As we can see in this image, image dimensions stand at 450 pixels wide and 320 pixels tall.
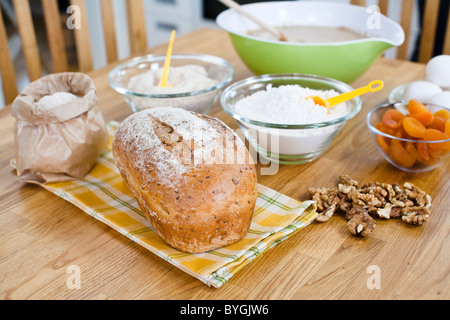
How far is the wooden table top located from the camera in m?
0.67

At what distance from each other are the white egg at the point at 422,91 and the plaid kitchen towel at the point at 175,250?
449mm

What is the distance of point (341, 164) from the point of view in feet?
3.28

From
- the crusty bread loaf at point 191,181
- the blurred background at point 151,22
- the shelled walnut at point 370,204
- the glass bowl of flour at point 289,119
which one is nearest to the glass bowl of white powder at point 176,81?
the glass bowl of flour at point 289,119

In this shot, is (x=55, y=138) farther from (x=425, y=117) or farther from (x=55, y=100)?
(x=425, y=117)

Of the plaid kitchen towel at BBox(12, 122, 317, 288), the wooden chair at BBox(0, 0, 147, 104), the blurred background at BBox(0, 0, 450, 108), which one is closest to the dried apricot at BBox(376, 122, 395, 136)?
the plaid kitchen towel at BBox(12, 122, 317, 288)

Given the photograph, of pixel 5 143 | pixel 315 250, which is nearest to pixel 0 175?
pixel 5 143

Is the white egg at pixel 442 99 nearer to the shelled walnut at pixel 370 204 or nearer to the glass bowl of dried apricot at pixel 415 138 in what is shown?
the glass bowl of dried apricot at pixel 415 138

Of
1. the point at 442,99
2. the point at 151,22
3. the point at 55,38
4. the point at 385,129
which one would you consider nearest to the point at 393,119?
the point at 385,129

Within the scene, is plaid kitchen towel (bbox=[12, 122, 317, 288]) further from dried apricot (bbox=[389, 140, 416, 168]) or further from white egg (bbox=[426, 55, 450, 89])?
white egg (bbox=[426, 55, 450, 89])

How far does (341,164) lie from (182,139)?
0.40 metres

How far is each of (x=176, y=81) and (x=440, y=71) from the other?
0.64 metres

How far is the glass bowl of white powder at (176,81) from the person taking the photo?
105cm

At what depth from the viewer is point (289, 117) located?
92 centimetres

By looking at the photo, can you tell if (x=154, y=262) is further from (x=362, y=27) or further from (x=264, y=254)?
(x=362, y=27)
